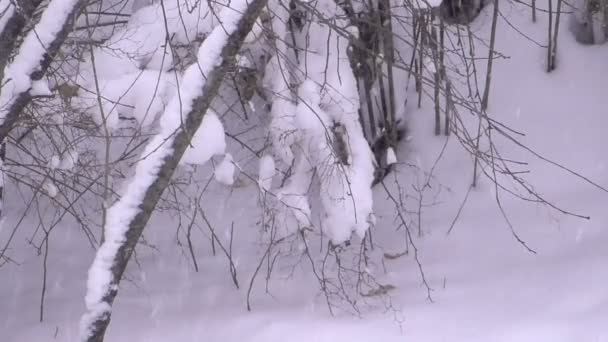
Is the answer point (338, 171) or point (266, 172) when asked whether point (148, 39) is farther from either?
point (338, 171)

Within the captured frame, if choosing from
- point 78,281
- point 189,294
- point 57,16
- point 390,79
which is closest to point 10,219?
point 78,281

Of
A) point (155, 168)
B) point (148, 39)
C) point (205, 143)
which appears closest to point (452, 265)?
point (205, 143)

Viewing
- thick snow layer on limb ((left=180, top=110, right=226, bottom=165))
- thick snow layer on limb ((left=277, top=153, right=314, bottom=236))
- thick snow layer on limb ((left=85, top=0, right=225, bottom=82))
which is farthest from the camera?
thick snow layer on limb ((left=277, top=153, right=314, bottom=236))

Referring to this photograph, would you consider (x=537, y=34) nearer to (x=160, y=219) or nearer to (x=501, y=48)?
(x=501, y=48)

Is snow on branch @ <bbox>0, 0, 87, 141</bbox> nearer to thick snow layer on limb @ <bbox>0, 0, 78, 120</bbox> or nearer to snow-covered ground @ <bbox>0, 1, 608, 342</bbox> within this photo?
thick snow layer on limb @ <bbox>0, 0, 78, 120</bbox>

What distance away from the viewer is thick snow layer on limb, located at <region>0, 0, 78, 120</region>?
351 centimetres

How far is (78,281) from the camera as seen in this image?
6.24m

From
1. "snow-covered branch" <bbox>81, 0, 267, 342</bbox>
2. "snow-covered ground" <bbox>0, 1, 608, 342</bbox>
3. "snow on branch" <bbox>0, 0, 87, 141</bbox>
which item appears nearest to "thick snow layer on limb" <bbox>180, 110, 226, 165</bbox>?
"snow-covered branch" <bbox>81, 0, 267, 342</bbox>

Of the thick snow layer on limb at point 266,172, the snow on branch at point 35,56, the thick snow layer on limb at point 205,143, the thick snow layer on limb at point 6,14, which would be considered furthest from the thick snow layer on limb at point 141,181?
the thick snow layer on limb at point 266,172

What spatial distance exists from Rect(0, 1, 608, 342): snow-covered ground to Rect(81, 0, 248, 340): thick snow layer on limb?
1497 mm

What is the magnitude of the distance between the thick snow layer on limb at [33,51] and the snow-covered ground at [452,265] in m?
1.93

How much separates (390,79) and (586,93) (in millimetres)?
1420

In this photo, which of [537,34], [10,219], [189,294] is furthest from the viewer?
[10,219]

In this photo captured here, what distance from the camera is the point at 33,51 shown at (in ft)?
11.8
